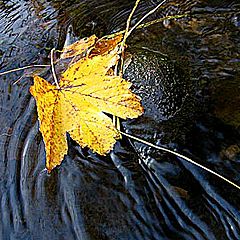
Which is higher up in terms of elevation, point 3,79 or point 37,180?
point 3,79

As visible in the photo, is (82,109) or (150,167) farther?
(150,167)

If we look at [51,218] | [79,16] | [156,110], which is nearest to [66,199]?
[51,218]

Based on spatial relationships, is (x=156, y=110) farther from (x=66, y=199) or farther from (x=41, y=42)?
(x=41, y=42)

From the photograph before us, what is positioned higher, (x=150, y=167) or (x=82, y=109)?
(x=82, y=109)
